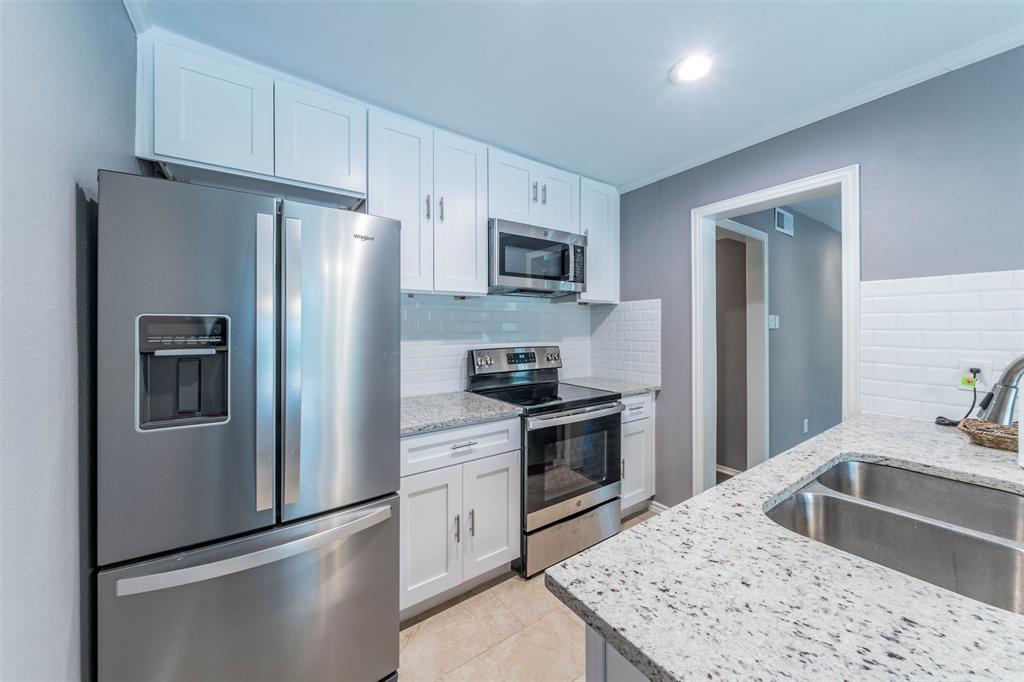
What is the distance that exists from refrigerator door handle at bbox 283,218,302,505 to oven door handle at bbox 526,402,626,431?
3.45 ft

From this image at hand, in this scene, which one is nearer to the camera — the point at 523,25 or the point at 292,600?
the point at 292,600

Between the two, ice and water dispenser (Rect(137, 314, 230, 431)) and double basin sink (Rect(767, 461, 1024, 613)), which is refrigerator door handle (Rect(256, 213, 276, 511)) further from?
double basin sink (Rect(767, 461, 1024, 613))

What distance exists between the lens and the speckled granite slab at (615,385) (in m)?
2.48

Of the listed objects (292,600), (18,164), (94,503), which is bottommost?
(292,600)

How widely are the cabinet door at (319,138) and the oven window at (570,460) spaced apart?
4.96ft

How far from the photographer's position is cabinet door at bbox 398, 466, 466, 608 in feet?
5.34

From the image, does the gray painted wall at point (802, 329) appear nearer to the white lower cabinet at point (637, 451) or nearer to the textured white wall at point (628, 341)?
the textured white wall at point (628, 341)

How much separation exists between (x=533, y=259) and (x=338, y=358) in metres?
1.37

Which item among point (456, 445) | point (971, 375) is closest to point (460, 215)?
point (456, 445)

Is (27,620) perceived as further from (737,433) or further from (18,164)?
(737,433)

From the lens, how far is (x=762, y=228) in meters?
3.13

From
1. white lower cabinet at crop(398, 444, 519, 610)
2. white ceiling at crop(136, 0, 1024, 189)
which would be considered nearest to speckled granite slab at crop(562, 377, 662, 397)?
white lower cabinet at crop(398, 444, 519, 610)

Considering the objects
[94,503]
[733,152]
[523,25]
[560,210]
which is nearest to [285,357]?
[94,503]

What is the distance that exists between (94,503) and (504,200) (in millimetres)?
2075
